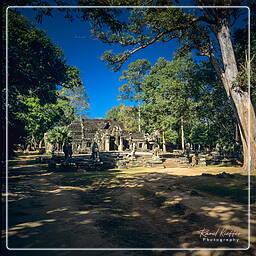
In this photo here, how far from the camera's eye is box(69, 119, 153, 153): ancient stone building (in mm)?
34406

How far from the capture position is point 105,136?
1558 inches

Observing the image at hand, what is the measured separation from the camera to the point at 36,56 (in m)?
9.43

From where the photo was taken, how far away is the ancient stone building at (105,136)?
34406 millimetres

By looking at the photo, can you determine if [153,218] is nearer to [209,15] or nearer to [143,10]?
[143,10]

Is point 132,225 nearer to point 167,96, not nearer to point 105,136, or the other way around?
point 167,96

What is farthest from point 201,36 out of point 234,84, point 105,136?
point 105,136

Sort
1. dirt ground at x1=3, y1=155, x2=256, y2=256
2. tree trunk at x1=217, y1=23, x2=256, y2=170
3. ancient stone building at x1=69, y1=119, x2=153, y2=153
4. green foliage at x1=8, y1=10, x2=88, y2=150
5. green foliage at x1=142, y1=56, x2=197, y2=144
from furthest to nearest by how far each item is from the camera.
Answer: ancient stone building at x1=69, y1=119, x2=153, y2=153 < green foliage at x1=142, y1=56, x2=197, y2=144 < tree trunk at x1=217, y1=23, x2=256, y2=170 < green foliage at x1=8, y1=10, x2=88, y2=150 < dirt ground at x1=3, y1=155, x2=256, y2=256

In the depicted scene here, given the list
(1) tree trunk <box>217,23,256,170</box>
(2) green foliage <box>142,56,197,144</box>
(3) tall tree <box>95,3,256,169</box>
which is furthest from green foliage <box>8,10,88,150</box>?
(2) green foliage <box>142,56,197,144</box>

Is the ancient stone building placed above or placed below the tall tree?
below
